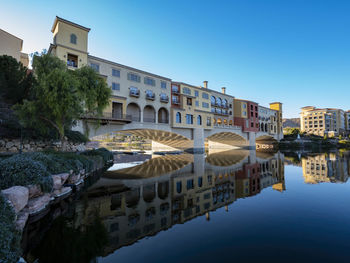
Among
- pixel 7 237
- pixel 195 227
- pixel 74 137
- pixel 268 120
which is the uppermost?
pixel 268 120

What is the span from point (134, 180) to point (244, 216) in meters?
8.03

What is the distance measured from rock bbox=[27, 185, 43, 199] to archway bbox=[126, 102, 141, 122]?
28.3 m

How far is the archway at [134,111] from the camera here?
115ft

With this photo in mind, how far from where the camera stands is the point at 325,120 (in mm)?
113438

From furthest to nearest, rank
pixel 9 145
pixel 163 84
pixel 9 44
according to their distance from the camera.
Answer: pixel 163 84 < pixel 9 44 < pixel 9 145

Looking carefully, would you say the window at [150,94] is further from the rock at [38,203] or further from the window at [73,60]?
the rock at [38,203]

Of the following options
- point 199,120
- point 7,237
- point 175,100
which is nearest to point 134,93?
point 175,100

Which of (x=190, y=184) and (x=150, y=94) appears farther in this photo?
(x=150, y=94)

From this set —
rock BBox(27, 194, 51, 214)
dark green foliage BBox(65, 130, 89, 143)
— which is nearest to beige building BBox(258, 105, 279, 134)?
dark green foliage BBox(65, 130, 89, 143)

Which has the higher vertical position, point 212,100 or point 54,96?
point 212,100

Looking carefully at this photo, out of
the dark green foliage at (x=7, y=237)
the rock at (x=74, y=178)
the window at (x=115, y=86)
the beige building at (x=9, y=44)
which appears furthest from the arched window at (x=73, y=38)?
the dark green foliage at (x=7, y=237)

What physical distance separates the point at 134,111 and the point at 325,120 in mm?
124327

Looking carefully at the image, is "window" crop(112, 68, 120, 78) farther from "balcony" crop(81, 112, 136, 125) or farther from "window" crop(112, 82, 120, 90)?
"balcony" crop(81, 112, 136, 125)

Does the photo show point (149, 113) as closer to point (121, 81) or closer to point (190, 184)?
point (121, 81)
